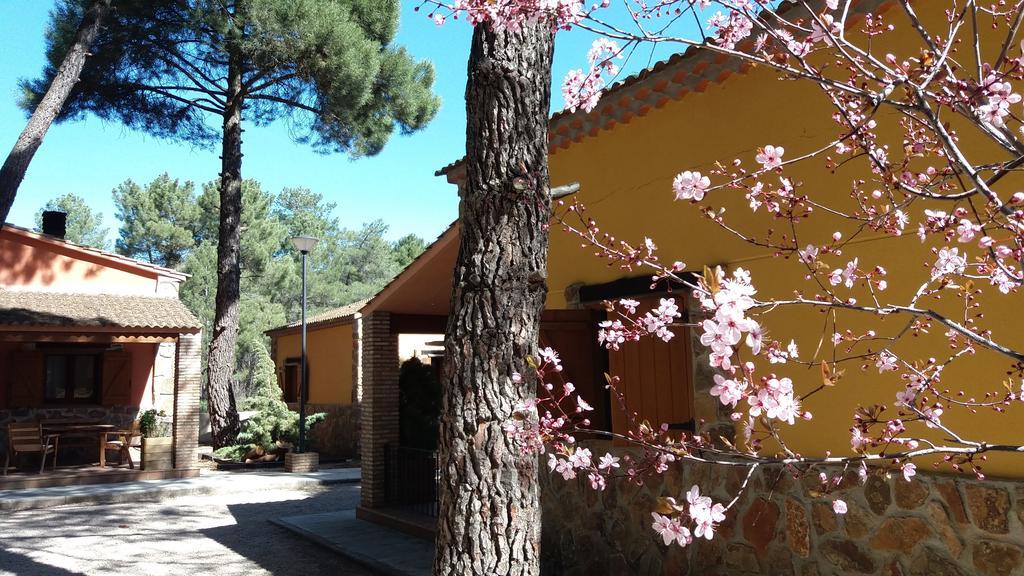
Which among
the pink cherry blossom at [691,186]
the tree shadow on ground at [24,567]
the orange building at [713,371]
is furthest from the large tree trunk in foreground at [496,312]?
the tree shadow on ground at [24,567]

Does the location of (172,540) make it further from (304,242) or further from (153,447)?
(304,242)

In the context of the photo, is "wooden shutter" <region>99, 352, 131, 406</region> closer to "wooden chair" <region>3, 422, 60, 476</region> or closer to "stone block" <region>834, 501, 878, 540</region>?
"wooden chair" <region>3, 422, 60, 476</region>

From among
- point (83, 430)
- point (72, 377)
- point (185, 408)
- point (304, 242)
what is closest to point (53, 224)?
point (72, 377)

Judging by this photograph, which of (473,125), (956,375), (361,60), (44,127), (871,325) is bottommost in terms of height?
(956,375)

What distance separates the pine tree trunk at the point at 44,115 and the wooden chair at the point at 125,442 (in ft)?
19.6

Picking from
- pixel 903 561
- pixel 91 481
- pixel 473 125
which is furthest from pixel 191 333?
pixel 903 561

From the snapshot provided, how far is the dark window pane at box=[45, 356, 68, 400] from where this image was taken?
1574 cm

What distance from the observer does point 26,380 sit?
15172 mm

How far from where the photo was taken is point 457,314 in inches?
150

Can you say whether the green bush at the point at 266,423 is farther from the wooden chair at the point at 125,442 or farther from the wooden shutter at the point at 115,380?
the wooden shutter at the point at 115,380

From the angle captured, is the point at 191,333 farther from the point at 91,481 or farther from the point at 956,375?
the point at 956,375

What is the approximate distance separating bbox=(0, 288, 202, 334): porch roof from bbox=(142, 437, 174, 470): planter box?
7.00 feet

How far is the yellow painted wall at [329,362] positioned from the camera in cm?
1975

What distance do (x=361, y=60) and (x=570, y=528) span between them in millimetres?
12989
